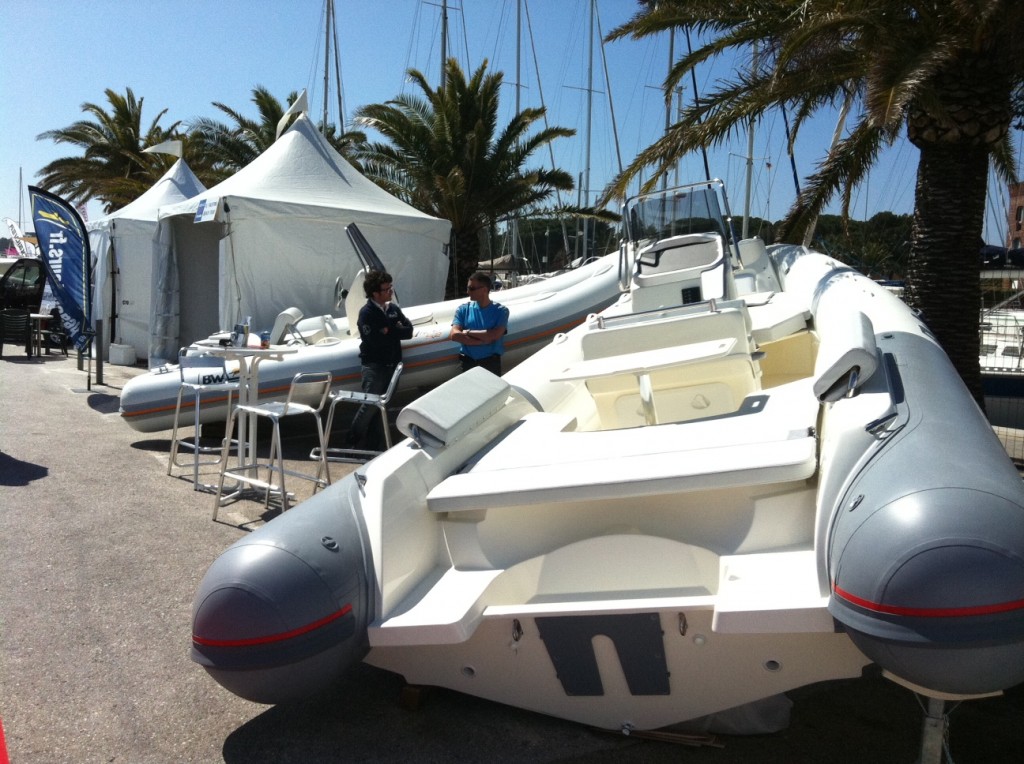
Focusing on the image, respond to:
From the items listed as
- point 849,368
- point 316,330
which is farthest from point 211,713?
point 316,330

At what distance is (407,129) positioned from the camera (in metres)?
15.5

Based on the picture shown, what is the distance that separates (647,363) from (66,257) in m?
9.93

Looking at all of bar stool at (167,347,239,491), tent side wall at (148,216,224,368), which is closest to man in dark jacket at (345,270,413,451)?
bar stool at (167,347,239,491)

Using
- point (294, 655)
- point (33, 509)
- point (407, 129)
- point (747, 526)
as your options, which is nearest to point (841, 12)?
point (747, 526)

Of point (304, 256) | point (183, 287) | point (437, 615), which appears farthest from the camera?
point (183, 287)

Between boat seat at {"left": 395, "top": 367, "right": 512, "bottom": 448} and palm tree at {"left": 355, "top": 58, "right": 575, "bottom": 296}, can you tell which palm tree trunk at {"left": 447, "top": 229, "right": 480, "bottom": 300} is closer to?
palm tree at {"left": 355, "top": 58, "right": 575, "bottom": 296}

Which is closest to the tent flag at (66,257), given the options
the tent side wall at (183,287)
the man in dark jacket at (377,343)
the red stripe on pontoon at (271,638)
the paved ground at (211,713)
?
the tent side wall at (183,287)

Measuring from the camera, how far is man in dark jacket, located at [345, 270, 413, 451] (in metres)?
6.68

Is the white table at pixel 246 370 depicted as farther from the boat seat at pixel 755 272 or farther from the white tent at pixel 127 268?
the white tent at pixel 127 268

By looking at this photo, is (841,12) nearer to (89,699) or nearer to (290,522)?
(290,522)

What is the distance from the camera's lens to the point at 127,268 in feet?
42.9

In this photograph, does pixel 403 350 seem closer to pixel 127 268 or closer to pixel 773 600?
pixel 773 600

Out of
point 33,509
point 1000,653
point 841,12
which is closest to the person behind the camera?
point 1000,653

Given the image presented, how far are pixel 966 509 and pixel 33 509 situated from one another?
207 inches
